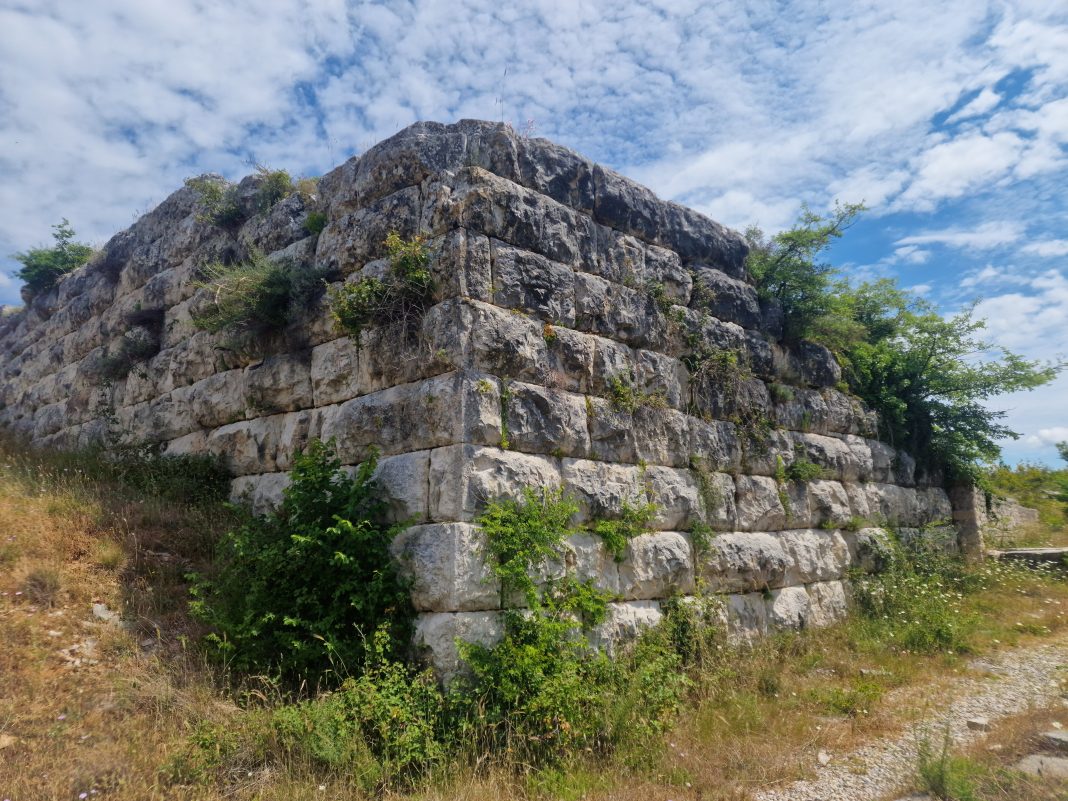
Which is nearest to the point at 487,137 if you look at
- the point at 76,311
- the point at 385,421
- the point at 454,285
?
the point at 454,285

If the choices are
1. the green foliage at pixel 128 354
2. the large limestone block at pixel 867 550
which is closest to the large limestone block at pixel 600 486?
the large limestone block at pixel 867 550

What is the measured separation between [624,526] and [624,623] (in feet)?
2.76

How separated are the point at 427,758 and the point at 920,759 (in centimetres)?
325

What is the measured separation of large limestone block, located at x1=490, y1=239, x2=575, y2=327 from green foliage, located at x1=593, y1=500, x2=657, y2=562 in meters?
1.84

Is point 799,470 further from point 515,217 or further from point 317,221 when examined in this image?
point 317,221

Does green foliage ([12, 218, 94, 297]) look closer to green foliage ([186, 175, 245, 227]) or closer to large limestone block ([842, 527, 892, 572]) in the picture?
green foliage ([186, 175, 245, 227])

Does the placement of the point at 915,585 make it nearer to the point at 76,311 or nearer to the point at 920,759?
the point at 920,759

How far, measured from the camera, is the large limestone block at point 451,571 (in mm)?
5281

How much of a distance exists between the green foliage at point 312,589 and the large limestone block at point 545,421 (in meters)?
1.25

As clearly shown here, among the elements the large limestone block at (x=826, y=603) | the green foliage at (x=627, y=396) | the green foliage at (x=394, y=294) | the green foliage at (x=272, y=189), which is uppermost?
the green foliage at (x=272, y=189)

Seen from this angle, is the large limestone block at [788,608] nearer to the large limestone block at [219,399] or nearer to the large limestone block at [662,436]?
the large limestone block at [662,436]

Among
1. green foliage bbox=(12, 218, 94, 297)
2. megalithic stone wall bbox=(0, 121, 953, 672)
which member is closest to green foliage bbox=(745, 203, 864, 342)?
megalithic stone wall bbox=(0, 121, 953, 672)

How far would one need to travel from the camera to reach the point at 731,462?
8.08 m

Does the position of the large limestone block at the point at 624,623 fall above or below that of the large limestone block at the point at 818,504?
below
